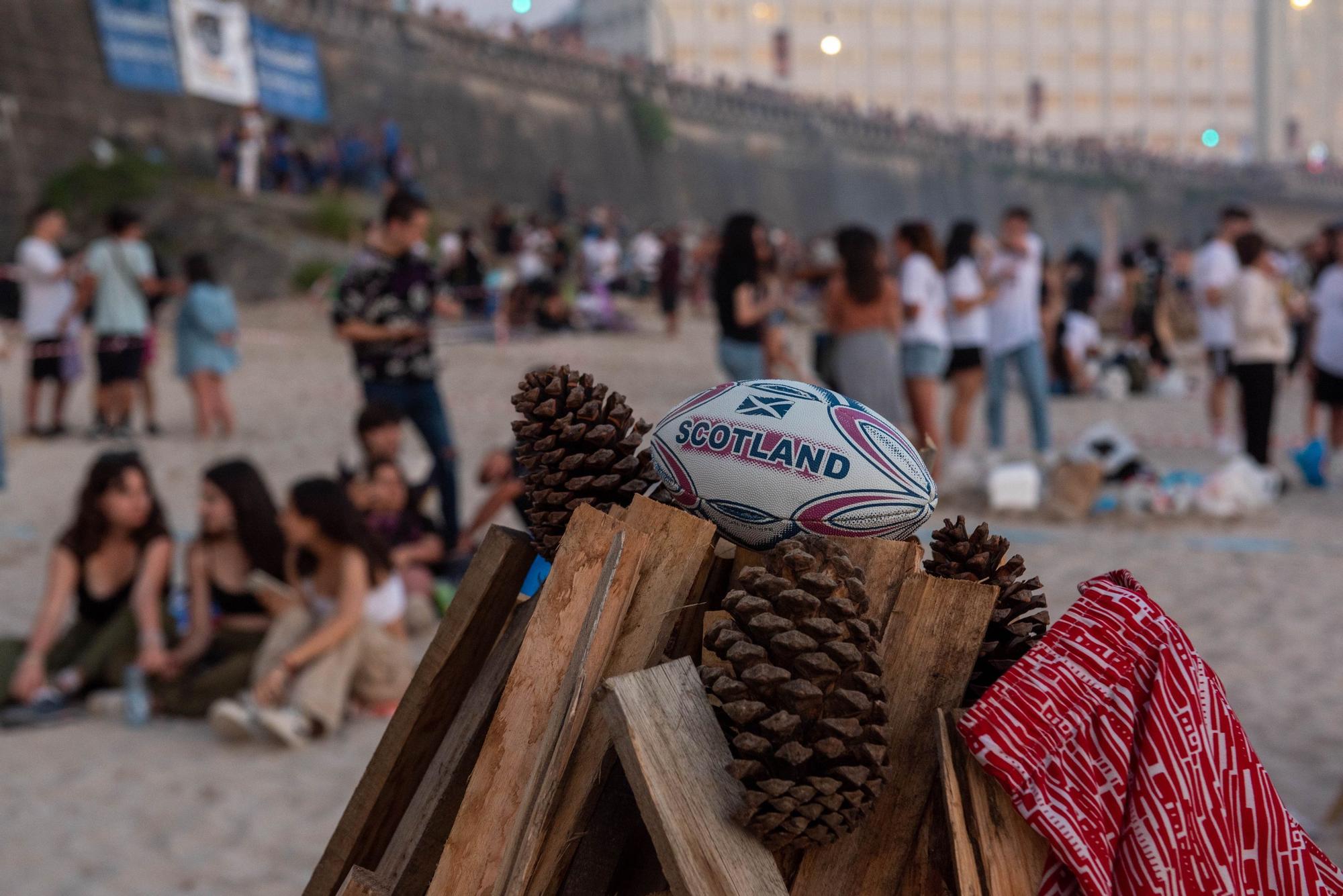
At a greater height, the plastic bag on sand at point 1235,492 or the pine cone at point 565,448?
the pine cone at point 565,448

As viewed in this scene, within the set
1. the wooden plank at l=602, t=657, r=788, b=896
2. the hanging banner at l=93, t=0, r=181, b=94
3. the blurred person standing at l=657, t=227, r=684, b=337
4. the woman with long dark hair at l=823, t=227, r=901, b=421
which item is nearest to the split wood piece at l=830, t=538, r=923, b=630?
the wooden plank at l=602, t=657, r=788, b=896

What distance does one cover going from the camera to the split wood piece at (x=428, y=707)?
1593 mm

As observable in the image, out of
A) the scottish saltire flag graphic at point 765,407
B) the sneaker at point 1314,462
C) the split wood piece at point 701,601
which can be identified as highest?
the scottish saltire flag graphic at point 765,407

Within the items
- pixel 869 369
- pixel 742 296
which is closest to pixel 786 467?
pixel 869 369

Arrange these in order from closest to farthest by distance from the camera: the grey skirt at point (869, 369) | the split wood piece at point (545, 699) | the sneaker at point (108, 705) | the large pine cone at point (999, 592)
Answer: the split wood piece at point (545, 699) < the large pine cone at point (999, 592) < the sneaker at point (108, 705) < the grey skirt at point (869, 369)

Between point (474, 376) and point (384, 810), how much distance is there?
13.4m

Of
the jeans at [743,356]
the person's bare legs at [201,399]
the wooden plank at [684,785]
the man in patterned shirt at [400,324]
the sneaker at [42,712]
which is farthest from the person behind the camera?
the person's bare legs at [201,399]

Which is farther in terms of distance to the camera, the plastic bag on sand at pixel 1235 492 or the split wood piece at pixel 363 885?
the plastic bag on sand at pixel 1235 492

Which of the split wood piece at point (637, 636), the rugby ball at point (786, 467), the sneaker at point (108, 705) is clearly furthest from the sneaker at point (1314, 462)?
the split wood piece at point (637, 636)

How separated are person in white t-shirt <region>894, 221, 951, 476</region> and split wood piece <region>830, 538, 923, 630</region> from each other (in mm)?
6335

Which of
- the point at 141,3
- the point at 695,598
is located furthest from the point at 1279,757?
the point at 141,3

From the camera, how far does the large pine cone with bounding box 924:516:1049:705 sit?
4.81 ft

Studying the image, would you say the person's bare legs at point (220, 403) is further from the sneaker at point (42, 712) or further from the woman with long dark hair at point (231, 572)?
the sneaker at point (42, 712)

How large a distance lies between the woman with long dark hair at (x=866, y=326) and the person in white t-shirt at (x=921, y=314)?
0.97 meters
